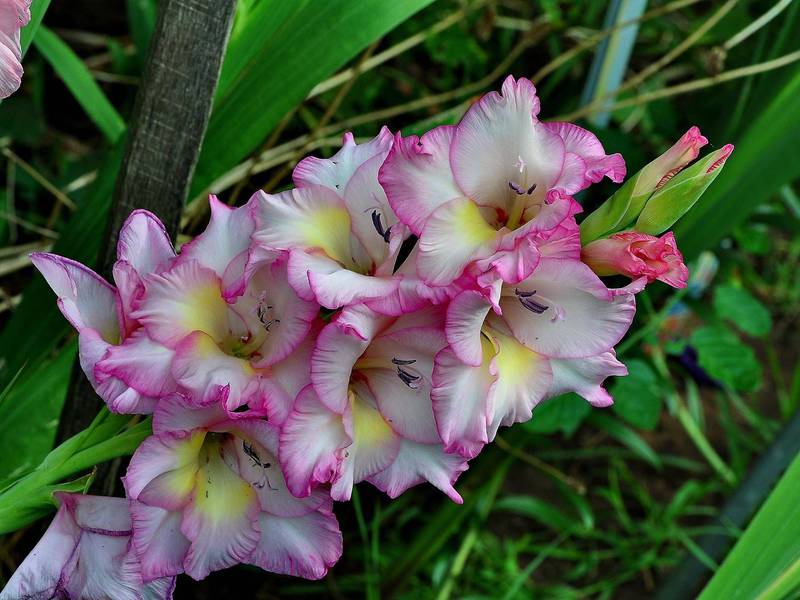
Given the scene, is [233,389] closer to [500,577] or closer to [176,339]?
[176,339]

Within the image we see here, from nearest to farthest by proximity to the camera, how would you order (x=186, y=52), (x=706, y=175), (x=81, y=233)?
(x=706, y=175), (x=186, y=52), (x=81, y=233)

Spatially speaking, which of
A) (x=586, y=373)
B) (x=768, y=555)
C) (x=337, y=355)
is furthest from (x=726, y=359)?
(x=337, y=355)

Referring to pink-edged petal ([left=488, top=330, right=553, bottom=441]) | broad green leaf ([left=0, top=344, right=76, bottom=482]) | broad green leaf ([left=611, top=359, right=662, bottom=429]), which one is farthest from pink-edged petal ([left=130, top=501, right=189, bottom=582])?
broad green leaf ([left=611, top=359, right=662, bottom=429])

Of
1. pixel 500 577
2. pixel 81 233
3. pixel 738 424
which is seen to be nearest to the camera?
pixel 81 233

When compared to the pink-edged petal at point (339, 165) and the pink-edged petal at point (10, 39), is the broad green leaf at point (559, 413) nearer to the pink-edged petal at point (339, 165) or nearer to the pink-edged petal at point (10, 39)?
the pink-edged petal at point (339, 165)

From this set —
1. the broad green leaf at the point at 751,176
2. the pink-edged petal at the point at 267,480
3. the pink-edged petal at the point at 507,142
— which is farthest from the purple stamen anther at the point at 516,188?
the broad green leaf at the point at 751,176

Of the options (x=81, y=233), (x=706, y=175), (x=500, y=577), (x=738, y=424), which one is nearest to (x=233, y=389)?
(x=706, y=175)
